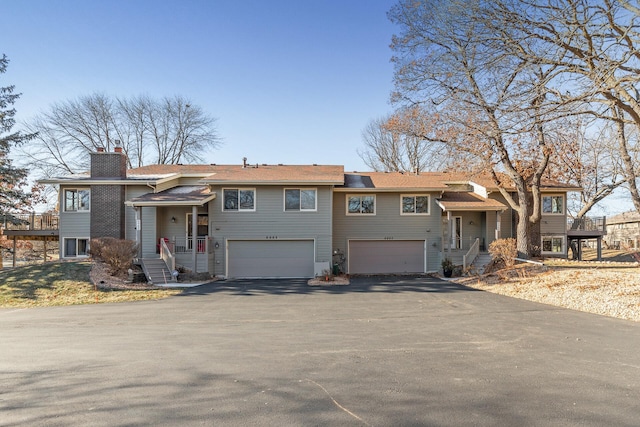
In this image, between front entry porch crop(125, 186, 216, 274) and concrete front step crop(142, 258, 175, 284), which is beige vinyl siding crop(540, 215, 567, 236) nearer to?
front entry porch crop(125, 186, 216, 274)

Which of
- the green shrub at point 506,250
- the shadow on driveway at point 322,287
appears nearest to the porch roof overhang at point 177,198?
the shadow on driveway at point 322,287

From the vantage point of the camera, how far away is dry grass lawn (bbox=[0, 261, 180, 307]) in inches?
491

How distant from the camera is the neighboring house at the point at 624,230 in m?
37.1

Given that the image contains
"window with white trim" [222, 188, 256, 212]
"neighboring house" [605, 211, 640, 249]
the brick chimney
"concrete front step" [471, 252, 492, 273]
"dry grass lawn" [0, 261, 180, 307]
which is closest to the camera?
"dry grass lawn" [0, 261, 180, 307]

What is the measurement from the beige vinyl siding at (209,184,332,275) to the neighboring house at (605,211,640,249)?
3373cm

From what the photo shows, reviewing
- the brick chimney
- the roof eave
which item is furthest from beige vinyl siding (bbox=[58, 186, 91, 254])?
the roof eave

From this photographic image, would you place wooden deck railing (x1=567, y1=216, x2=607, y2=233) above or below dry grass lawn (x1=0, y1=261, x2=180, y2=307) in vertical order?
above

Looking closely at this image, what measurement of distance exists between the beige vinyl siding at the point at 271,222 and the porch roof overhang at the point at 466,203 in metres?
6.05

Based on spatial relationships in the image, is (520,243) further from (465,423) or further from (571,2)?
(465,423)

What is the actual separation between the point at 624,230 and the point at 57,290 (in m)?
49.9

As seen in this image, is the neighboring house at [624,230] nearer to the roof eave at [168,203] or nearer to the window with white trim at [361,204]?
the window with white trim at [361,204]

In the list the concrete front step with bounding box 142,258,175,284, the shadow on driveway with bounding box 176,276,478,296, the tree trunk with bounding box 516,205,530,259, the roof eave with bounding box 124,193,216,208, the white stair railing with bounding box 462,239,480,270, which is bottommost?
the shadow on driveway with bounding box 176,276,478,296

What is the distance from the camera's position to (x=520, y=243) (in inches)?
757

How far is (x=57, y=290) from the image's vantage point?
13539mm
